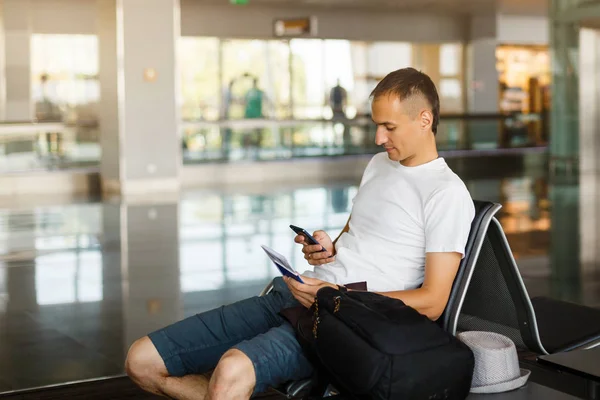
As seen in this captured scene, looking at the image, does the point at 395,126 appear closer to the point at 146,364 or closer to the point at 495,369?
the point at 495,369

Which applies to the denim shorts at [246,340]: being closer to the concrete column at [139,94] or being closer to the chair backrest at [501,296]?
the chair backrest at [501,296]

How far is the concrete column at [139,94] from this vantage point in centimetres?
1426

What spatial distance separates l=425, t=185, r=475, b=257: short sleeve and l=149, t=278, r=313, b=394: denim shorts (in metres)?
0.52

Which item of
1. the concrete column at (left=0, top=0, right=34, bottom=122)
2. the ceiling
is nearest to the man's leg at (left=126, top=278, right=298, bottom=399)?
the concrete column at (left=0, top=0, right=34, bottom=122)

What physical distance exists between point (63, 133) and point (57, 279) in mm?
9130

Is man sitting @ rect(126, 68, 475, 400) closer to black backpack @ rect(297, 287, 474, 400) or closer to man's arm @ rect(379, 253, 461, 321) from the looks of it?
man's arm @ rect(379, 253, 461, 321)

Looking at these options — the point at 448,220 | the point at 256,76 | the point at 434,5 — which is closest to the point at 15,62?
the point at 256,76

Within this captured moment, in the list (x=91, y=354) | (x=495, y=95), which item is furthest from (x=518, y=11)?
(x=91, y=354)

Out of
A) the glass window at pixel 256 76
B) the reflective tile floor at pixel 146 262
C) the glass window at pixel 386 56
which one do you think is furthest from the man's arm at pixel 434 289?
the glass window at pixel 386 56

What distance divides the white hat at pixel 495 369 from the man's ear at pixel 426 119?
68 cm

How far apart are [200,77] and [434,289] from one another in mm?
18304

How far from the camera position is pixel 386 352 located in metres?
2.32

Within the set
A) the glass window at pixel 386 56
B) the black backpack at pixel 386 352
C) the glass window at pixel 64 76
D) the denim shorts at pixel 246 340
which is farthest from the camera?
the glass window at pixel 386 56

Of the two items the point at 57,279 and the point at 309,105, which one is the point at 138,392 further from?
the point at 309,105
